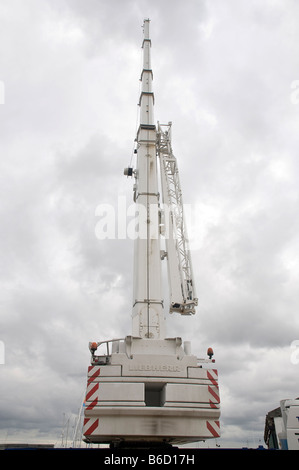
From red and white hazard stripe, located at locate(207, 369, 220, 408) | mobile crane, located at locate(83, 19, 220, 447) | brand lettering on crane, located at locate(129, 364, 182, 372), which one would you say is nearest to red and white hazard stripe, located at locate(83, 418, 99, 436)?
mobile crane, located at locate(83, 19, 220, 447)

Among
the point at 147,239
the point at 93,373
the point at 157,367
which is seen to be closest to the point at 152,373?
the point at 157,367

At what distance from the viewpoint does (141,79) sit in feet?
60.2

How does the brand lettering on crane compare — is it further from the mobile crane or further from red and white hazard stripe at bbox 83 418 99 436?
red and white hazard stripe at bbox 83 418 99 436

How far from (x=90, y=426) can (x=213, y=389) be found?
3.54 metres

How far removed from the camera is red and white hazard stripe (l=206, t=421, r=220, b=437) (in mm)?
10034

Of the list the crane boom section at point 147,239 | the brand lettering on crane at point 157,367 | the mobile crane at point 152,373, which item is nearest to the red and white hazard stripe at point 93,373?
the mobile crane at point 152,373

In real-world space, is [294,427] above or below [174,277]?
below

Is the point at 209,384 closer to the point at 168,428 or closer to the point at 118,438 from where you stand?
the point at 168,428

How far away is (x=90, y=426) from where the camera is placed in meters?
9.67

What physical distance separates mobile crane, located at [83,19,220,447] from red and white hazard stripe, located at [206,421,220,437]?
2 cm

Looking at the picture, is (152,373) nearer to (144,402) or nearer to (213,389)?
(144,402)
